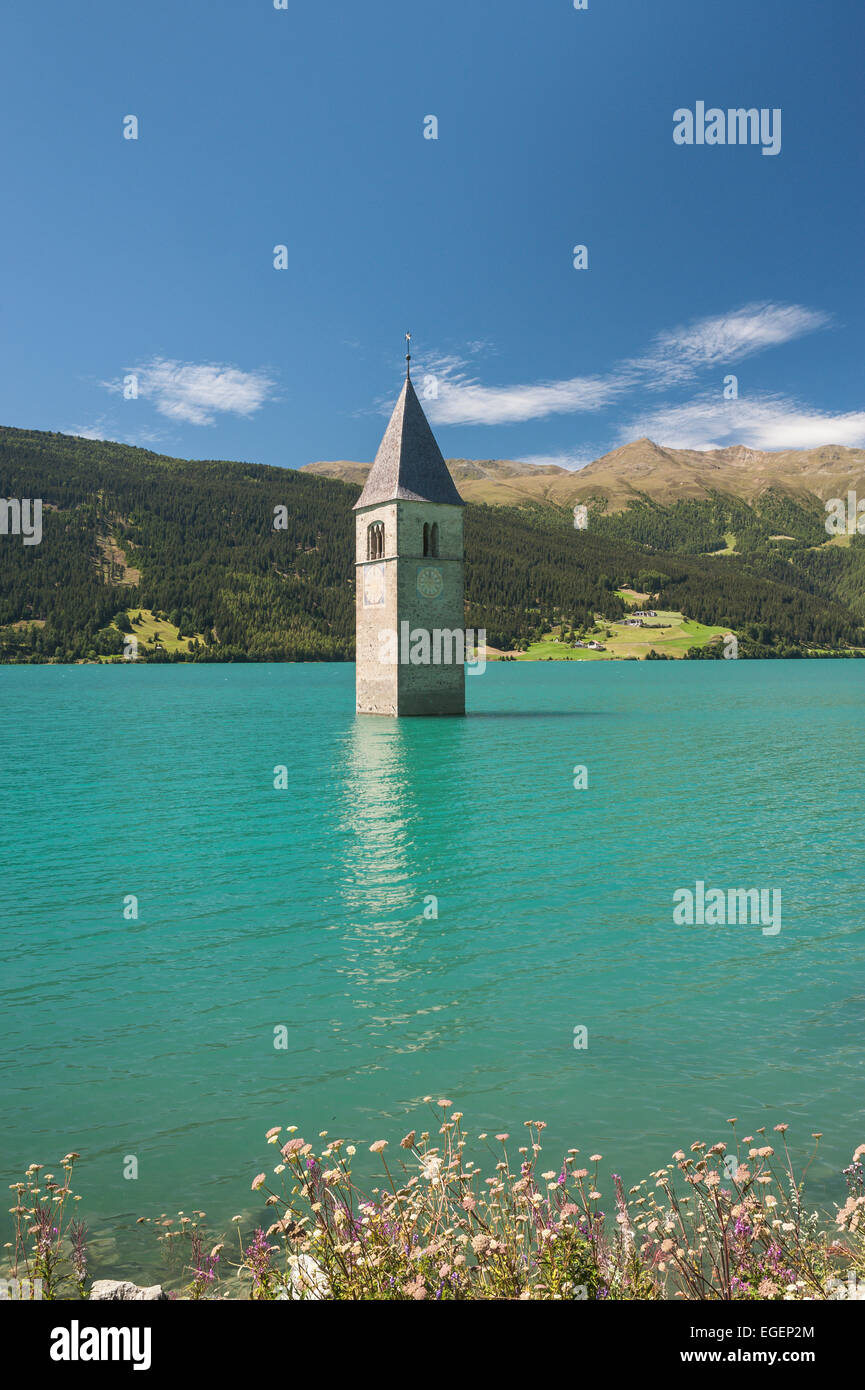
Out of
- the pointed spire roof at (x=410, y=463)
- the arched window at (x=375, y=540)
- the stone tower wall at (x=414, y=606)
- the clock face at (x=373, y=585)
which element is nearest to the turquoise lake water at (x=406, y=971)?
the stone tower wall at (x=414, y=606)

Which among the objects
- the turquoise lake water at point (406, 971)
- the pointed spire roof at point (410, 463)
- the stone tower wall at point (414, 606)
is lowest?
the turquoise lake water at point (406, 971)

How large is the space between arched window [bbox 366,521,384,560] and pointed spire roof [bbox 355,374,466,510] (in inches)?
63.7

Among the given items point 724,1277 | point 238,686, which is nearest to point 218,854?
point 724,1277

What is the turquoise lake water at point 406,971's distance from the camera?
966 cm

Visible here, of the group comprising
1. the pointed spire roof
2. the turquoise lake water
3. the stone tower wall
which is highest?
the pointed spire roof

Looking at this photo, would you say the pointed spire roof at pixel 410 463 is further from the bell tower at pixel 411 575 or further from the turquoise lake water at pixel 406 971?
the turquoise lake water at pixel 406 971

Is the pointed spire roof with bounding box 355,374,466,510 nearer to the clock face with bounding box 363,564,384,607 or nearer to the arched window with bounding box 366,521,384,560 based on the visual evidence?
the arched window with bounding box 366,521,384,560

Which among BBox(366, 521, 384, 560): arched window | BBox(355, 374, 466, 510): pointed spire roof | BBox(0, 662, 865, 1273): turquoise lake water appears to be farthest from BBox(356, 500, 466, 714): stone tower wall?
BBox(0, 662, 865, 1273): turquoise lake water

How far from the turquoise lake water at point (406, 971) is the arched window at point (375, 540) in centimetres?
3160

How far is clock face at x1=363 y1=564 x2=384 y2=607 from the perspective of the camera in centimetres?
6328

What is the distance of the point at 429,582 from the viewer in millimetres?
62656

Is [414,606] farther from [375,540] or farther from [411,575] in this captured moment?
[375,540]
